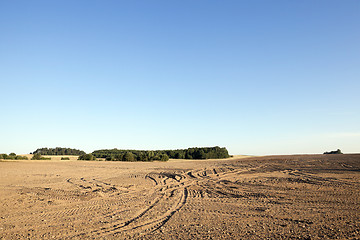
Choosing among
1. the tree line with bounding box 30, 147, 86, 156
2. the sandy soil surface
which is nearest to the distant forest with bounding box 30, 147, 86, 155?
the tree line with bounding box 30, 147, 86, 156

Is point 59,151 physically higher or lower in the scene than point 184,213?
higher

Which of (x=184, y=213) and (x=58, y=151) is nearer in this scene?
(x=184, y=213)

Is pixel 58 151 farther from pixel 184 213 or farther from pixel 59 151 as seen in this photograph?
pixel 184 213

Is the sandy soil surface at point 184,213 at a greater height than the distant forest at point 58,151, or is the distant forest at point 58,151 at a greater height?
the distant forest at point 58,151

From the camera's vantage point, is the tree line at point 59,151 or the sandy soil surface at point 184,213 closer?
the sandy soil surface at point 184,213

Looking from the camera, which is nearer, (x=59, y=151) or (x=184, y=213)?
(x=184, y=213)

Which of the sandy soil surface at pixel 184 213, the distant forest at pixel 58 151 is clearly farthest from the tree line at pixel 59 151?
the sandy soil surface at pixel 184 213

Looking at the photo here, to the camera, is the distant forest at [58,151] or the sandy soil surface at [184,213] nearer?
the sandy soil surface at [184,213]

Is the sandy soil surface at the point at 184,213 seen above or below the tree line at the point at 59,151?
below

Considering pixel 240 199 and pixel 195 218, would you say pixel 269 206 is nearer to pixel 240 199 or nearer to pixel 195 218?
pixel 240 199

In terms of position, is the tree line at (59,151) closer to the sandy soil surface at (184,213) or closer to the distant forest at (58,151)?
the distant forest at (58,151)

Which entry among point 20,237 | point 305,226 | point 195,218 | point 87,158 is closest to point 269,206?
point 305,226

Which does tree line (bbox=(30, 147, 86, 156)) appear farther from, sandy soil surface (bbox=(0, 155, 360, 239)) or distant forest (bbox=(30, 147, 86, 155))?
sandy soil surface (bbox=(0, 155, 360, 239))

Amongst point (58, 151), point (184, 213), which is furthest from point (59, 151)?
point (184, 213)
